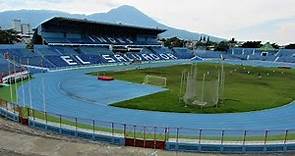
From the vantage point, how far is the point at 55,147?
13.9 metres

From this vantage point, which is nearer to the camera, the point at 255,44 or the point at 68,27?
the point at 68,27

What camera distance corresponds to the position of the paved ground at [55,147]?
13364mm

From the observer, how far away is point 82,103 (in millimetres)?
23891

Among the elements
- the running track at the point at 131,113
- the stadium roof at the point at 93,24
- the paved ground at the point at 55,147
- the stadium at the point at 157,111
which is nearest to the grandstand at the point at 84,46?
the stadium roof at the point at 93,24

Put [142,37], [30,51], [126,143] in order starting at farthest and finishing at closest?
[142,37] < [30,51] < [126,143]

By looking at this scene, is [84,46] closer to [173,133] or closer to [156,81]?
[156,81]

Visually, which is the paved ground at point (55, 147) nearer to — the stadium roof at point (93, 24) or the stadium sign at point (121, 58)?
the stadium sign at point (121, 58)

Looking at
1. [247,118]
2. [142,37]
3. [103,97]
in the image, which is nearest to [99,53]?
[142,37]

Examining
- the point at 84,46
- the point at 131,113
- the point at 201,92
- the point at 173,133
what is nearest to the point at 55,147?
the point at 173,133

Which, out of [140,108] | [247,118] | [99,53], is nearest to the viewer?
[247,118]

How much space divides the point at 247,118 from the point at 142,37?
67.3m

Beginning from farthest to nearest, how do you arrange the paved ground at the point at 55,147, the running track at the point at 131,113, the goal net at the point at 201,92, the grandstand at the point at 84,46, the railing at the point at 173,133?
the grandstand at the point at 84,46, the goal net at the point at 201,92, the running track at the point at 131,113, the railing at the point at 173,133, the paved ground at the point at 55,147

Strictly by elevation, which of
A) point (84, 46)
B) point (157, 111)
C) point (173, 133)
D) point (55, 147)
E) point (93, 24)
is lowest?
point (173, 133)

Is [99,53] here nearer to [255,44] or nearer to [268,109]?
[268,109]
